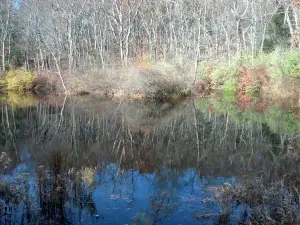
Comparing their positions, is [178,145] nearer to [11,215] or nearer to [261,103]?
[11,215]

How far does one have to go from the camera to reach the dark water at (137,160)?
6.47 metres

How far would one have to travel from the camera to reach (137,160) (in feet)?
34.4

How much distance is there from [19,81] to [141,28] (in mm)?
17645

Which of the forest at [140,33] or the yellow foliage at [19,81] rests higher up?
the forest at [140,33]

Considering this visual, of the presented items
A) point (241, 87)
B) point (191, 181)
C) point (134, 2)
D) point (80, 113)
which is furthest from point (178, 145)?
point (134, 2)

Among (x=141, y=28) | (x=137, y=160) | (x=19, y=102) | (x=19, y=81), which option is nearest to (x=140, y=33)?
(x=141, y=28)

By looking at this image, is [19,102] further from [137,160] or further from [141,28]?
[141,28]

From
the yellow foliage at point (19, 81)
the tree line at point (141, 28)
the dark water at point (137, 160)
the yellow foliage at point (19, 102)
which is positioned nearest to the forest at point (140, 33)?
the tree line at point (141, 28)

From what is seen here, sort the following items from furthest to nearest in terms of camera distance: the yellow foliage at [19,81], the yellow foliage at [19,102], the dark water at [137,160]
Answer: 1. the yellow foliage at [19,81]
2. the yellow foliage at [19,102]
3. the dark water at [137,160]

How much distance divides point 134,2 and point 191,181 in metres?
29.2

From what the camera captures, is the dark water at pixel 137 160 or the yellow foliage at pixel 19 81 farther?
the yellow foliage at pixel 19 81

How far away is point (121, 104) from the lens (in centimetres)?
2345

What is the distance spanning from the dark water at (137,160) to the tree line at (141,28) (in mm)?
17136

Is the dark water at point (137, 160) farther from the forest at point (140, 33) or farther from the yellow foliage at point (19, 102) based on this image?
the forest at point (140, 33)
